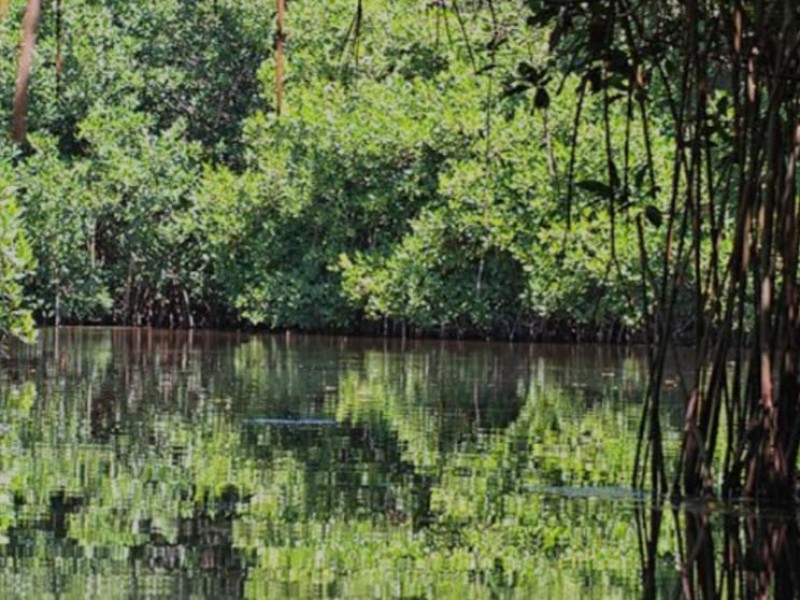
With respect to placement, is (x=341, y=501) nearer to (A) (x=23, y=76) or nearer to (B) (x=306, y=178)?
(A) (x=23, y=76)

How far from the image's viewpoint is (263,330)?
3541 centimetres

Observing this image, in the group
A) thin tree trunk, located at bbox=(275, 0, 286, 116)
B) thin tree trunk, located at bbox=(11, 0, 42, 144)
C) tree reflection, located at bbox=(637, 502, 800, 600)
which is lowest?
tree reflection, located at bbox=(637, 502, 800, 600)

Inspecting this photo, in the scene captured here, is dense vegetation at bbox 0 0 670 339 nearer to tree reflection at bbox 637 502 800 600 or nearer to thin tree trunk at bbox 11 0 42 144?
tree reflection at bbox 637 502 800 600

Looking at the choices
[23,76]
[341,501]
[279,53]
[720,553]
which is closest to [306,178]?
[341,501]

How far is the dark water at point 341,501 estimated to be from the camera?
6.14 m

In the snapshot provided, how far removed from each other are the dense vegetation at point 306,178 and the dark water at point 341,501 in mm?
14341

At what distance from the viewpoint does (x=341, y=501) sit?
8.17 m

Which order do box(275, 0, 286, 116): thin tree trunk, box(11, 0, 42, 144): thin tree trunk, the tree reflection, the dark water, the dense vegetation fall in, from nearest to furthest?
box(11, 0, 42, 144): thin tree trunk < box(275, 0, 286, 116): thin tree trunk < the tree reflection < the dark water < the dense vegetation

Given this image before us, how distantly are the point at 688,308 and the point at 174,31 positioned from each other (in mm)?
12159

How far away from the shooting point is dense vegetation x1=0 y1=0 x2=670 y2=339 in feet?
100

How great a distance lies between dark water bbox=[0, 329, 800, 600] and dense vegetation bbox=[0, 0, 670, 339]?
47.1 ft

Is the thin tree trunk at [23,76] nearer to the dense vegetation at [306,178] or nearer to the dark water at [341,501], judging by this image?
the dark water at [341,501]

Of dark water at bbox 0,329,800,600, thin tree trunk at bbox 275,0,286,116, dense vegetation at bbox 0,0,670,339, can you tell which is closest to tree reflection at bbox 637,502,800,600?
dark water at bbox 0,329,800,600

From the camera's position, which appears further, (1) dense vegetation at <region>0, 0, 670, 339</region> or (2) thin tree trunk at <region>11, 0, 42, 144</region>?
(1) dense vegetation at <region>0, 0, 670, 339</region>
